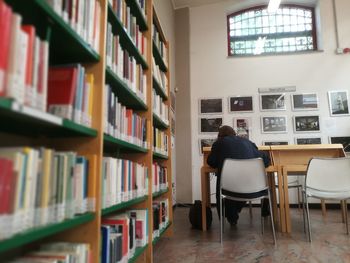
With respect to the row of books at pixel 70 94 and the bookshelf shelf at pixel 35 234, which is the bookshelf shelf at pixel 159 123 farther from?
the bookshelf shelf at pixel 35 234

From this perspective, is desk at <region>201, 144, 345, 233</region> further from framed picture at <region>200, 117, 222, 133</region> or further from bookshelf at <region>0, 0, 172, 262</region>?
framed picture at <region>200, 117, 222, 133</region>

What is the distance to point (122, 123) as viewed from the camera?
5.12 feet

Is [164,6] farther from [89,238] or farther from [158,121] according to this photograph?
[89,238]

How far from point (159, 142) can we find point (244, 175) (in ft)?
2.66

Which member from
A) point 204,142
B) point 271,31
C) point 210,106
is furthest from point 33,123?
point 271,31

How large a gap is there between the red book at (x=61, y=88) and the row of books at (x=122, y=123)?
0.25 metres

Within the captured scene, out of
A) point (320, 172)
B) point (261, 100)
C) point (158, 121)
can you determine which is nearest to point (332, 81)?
point (261, 100)

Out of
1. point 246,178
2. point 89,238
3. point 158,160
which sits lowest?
point 89,238

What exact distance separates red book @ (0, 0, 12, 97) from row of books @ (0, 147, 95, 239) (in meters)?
0.19

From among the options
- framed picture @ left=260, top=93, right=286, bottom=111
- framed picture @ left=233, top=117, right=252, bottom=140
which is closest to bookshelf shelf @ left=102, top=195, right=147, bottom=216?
framed picture @ left=233, top=117, right=252, bottom=140

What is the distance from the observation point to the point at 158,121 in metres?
2.58

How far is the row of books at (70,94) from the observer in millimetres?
978

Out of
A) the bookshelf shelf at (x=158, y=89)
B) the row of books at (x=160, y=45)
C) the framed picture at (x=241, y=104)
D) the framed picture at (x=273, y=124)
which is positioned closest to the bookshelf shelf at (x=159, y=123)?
the bookshelf shelf at (x=158, y=89)

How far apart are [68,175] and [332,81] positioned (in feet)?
17.5
